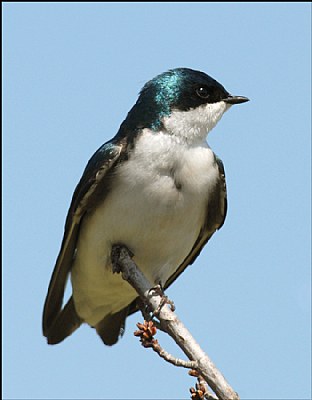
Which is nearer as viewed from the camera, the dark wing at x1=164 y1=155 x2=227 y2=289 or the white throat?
the white throat

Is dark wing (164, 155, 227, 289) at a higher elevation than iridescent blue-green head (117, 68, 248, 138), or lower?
lower

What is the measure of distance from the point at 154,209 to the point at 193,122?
2.18ft

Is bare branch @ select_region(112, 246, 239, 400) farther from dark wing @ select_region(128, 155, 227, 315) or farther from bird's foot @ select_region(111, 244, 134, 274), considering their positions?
dark wing @ select_region(128, 155, 227, 315)

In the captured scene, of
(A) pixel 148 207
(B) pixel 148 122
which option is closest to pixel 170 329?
(A) pixel 148 207

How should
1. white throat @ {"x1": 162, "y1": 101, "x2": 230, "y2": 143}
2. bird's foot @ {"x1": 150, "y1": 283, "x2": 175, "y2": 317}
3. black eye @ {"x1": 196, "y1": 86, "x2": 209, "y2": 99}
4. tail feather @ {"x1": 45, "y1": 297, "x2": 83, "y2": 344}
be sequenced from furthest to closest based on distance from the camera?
tail feather @ {"x1": 45, "y1": 297, "x2": 83, "y2": 344}, black eye @ {"x1": 196, "y1": 86, "x2": 209, "y2": 99}, white throat @ {"x1": 162, "y1": 101, "x2": 230, "y2": 143}, bird's foot @ {"x1": 150, "y1": 283, "x2": 175, "y2": 317}

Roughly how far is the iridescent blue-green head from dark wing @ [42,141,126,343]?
26 cm

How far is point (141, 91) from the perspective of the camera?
581 centimetres

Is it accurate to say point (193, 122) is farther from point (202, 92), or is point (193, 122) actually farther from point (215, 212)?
point (215, 212)

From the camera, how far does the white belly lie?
5.29 metres

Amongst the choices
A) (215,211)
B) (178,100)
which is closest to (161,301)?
(215,211)

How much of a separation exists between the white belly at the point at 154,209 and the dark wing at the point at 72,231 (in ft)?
0.29

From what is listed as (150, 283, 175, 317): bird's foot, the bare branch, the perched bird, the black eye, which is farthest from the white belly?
(150, 283, 175, 317): bird's foot

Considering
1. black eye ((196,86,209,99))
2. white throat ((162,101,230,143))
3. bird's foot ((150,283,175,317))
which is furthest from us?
black eye ((196,86,209,99))

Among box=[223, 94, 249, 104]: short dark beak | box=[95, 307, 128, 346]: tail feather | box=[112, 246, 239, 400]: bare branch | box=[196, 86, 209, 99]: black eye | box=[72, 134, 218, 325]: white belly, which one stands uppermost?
box=[196, 86, 209, 99]: black eye
